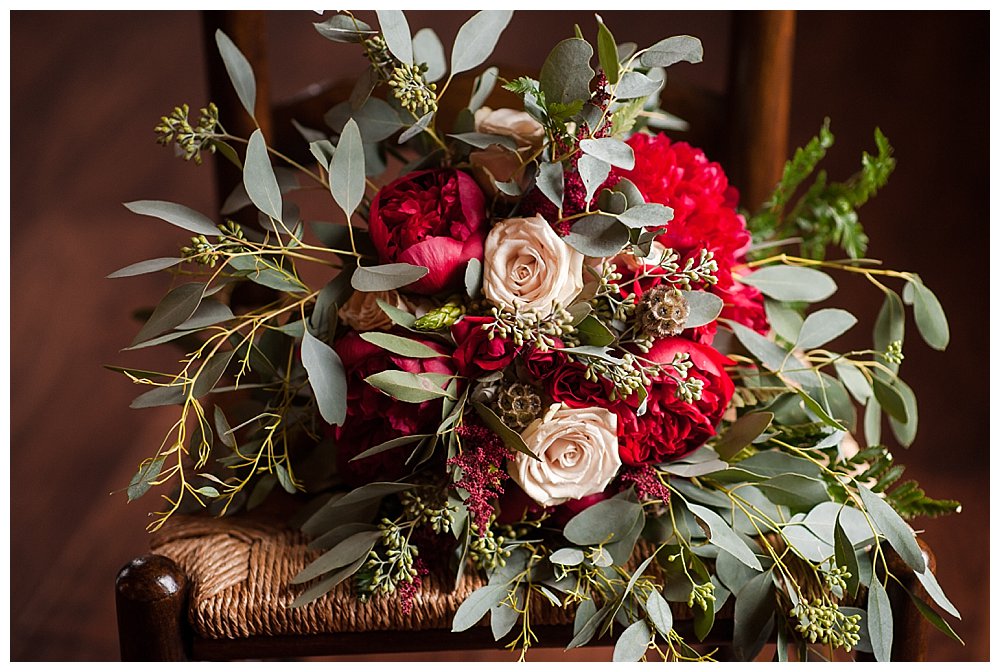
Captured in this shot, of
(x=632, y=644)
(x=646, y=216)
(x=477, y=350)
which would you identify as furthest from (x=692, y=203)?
(x=632, y=644)

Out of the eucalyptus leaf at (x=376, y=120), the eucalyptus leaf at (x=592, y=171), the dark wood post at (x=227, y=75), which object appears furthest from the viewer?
the dark wood post at (x=227, y=75)

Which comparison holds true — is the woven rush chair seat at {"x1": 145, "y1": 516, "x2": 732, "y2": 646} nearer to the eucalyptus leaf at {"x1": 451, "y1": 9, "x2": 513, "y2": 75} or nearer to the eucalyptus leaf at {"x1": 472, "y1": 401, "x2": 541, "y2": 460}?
the eucalyptus leaf at {"x1": 472, "y1": 401, "x2": 541, "y2": 460}

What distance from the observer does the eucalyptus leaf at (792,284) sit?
67 cm

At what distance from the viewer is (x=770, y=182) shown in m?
0.92

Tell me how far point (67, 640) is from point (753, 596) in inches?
34.4

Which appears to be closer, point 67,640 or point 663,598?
point 663,598

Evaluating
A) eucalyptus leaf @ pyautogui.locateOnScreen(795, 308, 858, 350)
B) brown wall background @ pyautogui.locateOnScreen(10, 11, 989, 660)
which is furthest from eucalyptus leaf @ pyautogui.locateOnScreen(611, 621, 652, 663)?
brown wall background @ pyautogui.locateOnScreen(10, 11, 989, 660)

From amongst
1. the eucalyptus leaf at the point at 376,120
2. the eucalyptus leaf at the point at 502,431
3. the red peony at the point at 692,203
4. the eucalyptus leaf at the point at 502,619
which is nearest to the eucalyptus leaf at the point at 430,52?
the eucalyptus leaf at the point at 376,120

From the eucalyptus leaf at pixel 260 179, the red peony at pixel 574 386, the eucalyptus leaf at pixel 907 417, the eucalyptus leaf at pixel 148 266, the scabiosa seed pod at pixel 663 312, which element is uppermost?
the eucalyptus leaf at pixel 260 179

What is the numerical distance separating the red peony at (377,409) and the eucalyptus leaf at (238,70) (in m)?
0.20

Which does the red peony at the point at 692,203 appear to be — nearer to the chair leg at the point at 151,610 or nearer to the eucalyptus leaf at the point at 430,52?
the eucalyptus leaf at the point at 430,52

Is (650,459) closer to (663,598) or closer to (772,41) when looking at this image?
(663,598)

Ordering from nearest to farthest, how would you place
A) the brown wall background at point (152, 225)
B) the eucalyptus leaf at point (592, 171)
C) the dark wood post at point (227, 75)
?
the eucalyptus leaf at point (592, 171)
the dark wood post at point (227, 75)
the brown wall background at point (152, 225)
